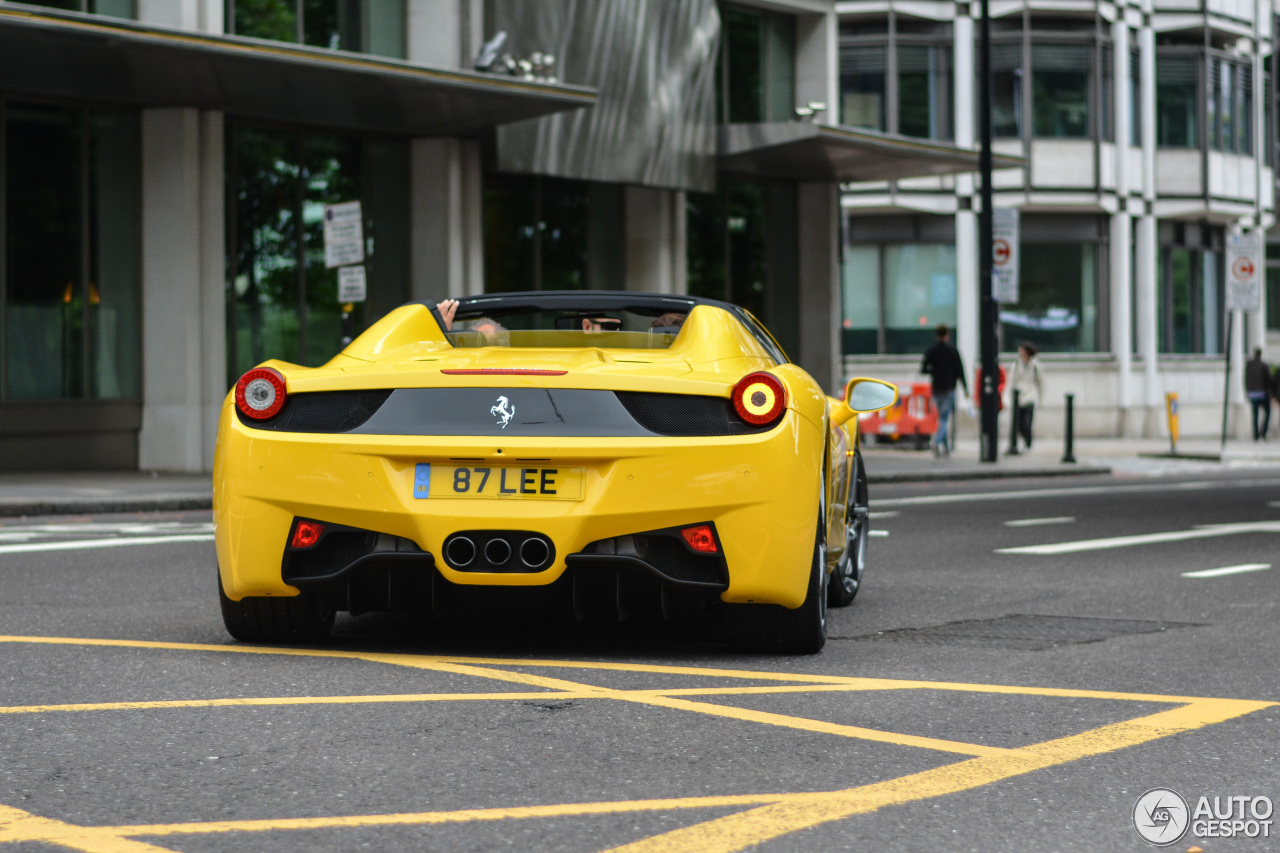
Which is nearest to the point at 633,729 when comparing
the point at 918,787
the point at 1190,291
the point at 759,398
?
the point at 918,787

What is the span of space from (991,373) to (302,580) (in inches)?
781

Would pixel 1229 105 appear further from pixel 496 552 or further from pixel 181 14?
pixel 496 552

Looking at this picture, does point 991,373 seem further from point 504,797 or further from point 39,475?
point 504,797

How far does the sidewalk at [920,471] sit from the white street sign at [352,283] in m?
2.35

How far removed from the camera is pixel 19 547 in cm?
1095

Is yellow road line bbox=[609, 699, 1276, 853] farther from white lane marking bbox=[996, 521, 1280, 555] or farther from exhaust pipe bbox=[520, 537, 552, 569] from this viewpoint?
white lane marking bbox=[996, 521, 1280, 555]

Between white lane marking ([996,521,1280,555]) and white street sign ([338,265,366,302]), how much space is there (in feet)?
27.7

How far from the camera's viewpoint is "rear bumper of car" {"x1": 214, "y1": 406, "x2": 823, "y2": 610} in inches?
229

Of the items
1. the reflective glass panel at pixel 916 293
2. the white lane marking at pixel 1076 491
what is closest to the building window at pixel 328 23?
the white lane marking at pixel 1076 491

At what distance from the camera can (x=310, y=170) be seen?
22203 mm

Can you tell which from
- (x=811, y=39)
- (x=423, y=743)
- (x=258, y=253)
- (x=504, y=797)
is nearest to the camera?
(x=504, y=797)

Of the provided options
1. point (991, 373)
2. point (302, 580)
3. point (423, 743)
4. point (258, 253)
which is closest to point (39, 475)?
point (258, 253)

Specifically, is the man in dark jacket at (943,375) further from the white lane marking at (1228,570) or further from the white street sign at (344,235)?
the white lane marking at (1228,570)

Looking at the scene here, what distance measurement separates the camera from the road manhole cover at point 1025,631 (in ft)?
23.0
